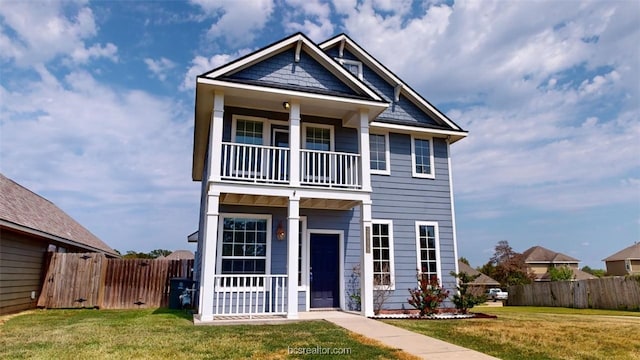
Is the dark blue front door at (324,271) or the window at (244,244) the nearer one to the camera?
the window at (244,244)

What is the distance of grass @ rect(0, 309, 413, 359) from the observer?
16.1 ft

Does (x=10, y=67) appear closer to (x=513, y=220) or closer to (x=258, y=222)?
(x=258, y=222)

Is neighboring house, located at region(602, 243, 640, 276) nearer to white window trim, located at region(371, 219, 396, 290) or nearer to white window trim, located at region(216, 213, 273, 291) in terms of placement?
white window trim, located at region(371, 219, 396, 290)

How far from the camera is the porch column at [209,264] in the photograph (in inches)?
303

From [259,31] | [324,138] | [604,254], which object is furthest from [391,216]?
[604,254]

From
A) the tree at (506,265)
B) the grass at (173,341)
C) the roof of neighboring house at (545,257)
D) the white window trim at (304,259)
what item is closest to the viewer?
the grass at (173,341)

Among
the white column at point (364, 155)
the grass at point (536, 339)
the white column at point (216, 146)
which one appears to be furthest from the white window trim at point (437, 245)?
the white column at point (216, 146)

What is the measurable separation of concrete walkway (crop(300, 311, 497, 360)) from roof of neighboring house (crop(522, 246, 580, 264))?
Answer: 131ft

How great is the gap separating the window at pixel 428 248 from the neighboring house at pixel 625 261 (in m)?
33.2

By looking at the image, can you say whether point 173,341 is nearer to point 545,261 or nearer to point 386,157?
point 386,157

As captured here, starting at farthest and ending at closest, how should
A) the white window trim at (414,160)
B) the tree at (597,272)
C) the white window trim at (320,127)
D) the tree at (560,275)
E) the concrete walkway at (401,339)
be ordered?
the tree at (597,272)
the tree at (560,275)
the white window trim at (414,160)
the white window trim at (320,127)
the concrete walkway at (401,339)

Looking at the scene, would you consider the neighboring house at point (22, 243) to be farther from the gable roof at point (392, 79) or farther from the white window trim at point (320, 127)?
the gable roof at point (392, 79)

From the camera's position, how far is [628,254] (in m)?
35.2

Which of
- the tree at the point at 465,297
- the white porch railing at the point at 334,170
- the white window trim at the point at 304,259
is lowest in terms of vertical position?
the tree at the point at 465,297
